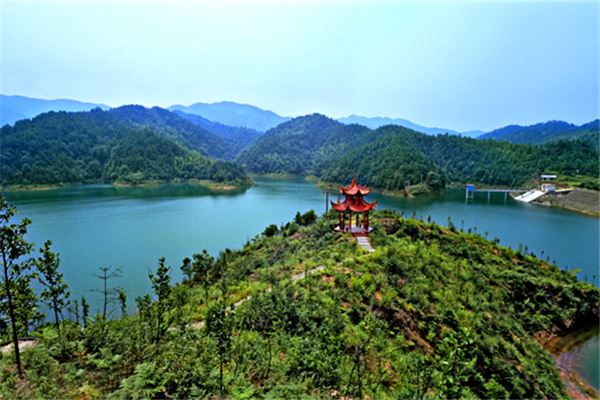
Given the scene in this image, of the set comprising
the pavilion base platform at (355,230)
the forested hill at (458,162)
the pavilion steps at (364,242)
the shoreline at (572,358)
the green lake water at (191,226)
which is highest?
the forested hill at (458,162)

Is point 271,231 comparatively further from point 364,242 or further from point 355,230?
point 364,242

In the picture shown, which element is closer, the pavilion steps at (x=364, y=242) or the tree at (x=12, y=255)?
the tree at (x=12, y=255)

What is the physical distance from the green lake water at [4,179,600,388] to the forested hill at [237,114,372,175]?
169ft

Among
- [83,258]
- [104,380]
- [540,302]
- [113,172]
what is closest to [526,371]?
[540,302]

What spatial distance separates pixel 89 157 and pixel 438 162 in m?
87.3

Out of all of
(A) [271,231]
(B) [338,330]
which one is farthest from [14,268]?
(A) [271,231]

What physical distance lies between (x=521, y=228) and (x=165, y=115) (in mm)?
169397

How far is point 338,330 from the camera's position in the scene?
24.1 feet

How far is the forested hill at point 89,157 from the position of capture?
64.5 metres

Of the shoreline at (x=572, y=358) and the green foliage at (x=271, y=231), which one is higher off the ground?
the green foliage at (x=271, y=231)

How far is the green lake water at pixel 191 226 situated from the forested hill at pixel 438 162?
37.1ft

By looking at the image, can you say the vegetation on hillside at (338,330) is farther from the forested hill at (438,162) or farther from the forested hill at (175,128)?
the forested hill at (175,128)

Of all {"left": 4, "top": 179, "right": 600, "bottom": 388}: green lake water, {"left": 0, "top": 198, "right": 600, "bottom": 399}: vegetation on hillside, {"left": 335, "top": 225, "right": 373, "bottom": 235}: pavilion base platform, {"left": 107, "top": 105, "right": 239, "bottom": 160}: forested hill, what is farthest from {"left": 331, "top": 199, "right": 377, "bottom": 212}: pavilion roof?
{"left": 107, "top": 105, "right": 239, "bottom": 160}: forested hill

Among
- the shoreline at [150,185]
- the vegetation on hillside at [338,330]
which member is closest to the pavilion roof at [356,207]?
the vegetation on hillside at [338,330]
